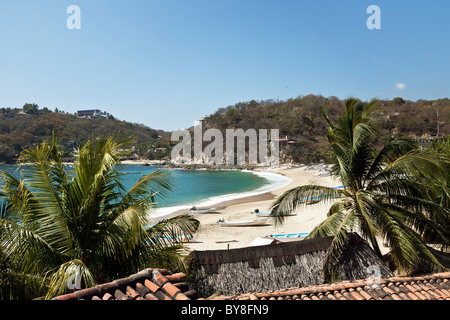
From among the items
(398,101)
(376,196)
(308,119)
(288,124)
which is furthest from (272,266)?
(398,101)

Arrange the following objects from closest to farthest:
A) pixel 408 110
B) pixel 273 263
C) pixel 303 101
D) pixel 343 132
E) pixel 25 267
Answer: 1. pixel 25 267
2. pixel 273 263
3. pixel 343 132
4. pixel 408 110
5. pixel 303 101

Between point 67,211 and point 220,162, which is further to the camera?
point 220,162

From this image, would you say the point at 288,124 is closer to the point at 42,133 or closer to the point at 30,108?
the point at 42,133

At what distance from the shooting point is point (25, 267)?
3562mm

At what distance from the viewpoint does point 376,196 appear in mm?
6109

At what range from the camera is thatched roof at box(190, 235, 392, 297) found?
539 centimetres

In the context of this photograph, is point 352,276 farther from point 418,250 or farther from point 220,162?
point 220,162

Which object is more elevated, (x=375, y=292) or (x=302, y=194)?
(x=302, y=194)

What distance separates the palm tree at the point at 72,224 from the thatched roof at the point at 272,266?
1280 mm

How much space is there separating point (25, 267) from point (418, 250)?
6278 mm

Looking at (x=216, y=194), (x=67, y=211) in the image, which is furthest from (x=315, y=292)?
(x=216, y=194)
